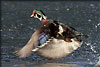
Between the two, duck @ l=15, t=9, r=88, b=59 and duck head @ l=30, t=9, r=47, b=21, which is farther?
duck head @ l=30, t=9, r=47, b=21

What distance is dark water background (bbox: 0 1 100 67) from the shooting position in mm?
7949

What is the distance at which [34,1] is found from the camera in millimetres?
23297

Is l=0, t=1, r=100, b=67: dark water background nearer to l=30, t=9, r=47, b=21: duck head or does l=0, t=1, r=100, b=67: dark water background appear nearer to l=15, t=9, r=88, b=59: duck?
l=15, t=9, r=88, b=59: duck

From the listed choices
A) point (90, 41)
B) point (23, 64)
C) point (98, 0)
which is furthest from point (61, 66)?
point (98, 0)

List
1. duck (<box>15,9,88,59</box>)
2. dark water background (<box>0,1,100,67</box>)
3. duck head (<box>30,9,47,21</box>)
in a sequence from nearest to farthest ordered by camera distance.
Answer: duck (<box>15,9,88,59</box>) → duck head (<box>30,9,47,21</box>) → dark water background (<box>0,1,100,67</box>)

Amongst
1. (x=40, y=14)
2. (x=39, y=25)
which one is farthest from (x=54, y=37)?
(x=39, y=25)

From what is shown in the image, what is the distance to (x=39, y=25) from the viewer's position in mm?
13320

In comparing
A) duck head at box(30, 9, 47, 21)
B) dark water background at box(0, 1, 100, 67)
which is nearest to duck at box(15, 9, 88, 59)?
duck head at box(30, 9, 47, 21)

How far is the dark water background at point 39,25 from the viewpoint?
795cm

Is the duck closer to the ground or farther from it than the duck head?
closer to the ground

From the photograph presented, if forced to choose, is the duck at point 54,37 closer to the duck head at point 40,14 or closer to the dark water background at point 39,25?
the duck head at point 40,14

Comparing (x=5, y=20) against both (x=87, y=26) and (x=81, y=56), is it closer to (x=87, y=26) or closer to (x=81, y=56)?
(x=87, y=26)

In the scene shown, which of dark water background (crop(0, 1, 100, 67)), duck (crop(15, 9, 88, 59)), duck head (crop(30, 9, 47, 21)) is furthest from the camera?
dark water background (crop(0, 1, 100, 67))

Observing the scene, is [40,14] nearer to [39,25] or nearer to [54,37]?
[54,37]
